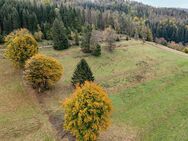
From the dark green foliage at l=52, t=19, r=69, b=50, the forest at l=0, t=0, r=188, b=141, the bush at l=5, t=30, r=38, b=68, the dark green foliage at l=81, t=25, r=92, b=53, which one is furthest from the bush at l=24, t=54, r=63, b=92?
the dark green foliage at l=52, t=19, r=69, b=50

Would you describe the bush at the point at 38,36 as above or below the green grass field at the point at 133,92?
above

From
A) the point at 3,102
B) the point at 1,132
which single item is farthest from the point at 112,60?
the point at 1,132

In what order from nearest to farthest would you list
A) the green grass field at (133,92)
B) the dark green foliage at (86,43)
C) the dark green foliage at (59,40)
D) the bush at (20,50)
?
the green grass field at (133,92) → the bush at (20,50) → the dark green foliage at (86,43) → the dark green foliage at (59,40)

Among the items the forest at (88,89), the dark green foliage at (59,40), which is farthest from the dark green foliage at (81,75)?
the dark green foliage at (59,40)

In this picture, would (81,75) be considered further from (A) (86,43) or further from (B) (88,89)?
(A) (86,43)

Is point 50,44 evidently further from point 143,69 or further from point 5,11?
point 143,69

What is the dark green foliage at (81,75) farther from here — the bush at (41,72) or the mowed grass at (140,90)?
the bush at (41,72)
